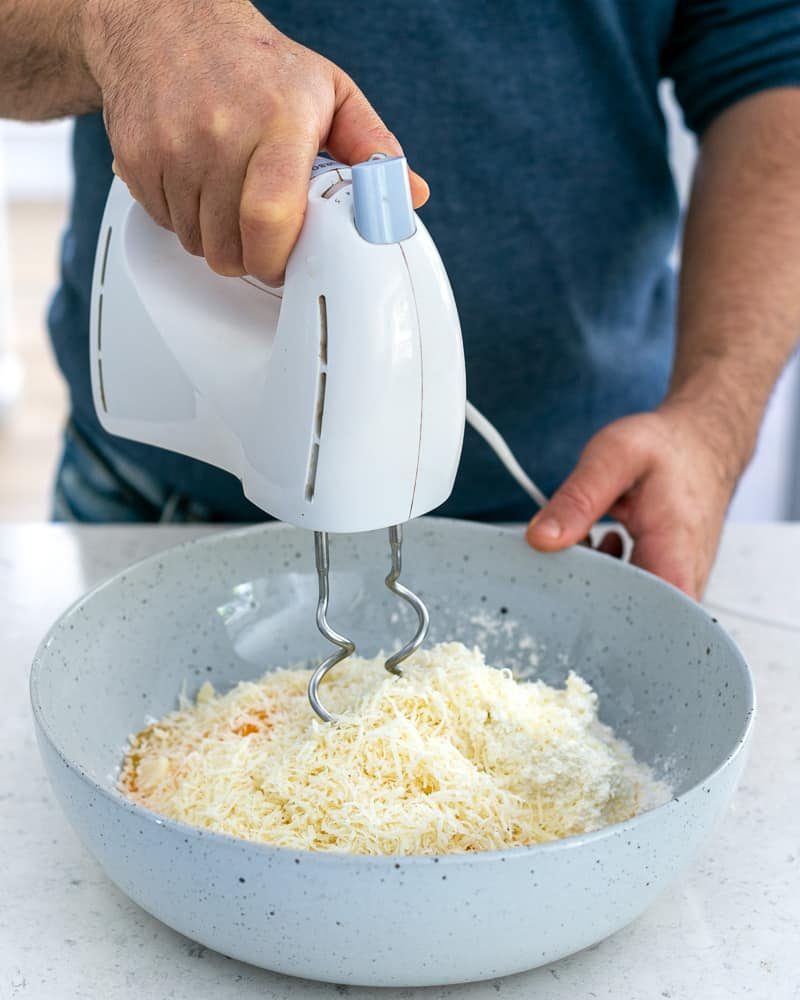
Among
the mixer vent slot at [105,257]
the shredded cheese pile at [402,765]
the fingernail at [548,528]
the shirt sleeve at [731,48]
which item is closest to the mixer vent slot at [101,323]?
the mixer vent slot at [105,257]

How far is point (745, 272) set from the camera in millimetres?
1328

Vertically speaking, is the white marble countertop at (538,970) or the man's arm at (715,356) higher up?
the man's arm at (715,356)

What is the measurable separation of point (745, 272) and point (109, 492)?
84 centimetres

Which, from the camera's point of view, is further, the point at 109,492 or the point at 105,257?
the point at 109,492

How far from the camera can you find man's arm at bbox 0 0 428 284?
0.69 metres

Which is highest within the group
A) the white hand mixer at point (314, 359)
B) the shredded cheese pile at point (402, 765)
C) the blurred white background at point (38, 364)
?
the white hand mixer at point (314, 359)

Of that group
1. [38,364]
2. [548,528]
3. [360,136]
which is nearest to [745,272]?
[548,528]

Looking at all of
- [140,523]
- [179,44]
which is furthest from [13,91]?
[140,523]

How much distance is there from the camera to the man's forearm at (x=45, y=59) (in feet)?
2.92

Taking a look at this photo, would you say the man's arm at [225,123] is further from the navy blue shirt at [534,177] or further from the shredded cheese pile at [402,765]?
the navy blue shirt at [534,177]

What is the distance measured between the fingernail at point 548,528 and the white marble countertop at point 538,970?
9.3 inches

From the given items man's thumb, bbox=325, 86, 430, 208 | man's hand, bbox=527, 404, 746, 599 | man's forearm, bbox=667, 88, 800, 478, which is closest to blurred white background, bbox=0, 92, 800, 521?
man's forearm, bbox=667, 88, 800, 478

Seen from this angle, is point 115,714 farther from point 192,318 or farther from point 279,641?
point 192,318

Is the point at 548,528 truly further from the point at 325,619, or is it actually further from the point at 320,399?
the point at 320,399
